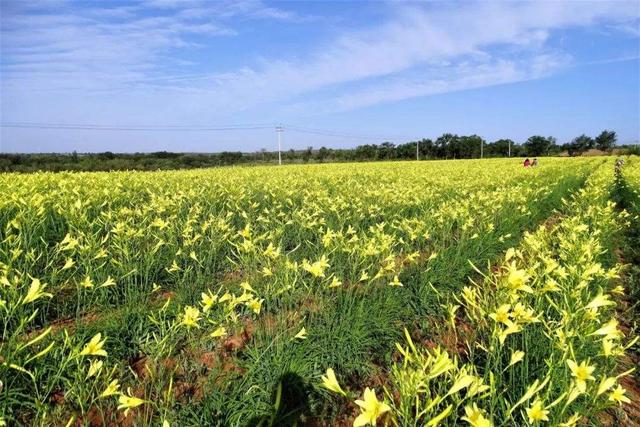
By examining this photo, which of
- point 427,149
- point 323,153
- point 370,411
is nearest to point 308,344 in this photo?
point 370,411

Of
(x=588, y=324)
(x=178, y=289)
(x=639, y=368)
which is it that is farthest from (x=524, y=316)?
(x=178, y=289)

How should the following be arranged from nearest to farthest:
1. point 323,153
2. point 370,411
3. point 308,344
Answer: point 370,411 < point 308,344 < point 323,153

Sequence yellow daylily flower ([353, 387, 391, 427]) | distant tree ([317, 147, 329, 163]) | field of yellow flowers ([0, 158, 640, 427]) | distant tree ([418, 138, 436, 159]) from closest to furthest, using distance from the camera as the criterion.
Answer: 1. yellow daylily flower ([353, 387, 391, 427])
2. field of yellow flowers ([0, 158, 640, 427])
3. distant tree ([317, 147, 329, 163])
4. distant tree ([418, 138, 436, 159])

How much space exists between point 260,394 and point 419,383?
1.26 metres

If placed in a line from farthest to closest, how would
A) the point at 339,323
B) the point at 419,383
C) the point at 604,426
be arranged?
the point at 339,323 → the point at 604,426 → the point at 419,383

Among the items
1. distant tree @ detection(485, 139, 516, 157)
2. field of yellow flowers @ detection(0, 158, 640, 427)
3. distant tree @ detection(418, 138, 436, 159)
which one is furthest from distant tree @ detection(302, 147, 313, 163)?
field of yellow flowers @ detection(0, 158, 640, 427)

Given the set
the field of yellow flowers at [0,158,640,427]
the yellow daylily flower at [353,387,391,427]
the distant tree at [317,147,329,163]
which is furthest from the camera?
the distant tree at [317,147,329,163]

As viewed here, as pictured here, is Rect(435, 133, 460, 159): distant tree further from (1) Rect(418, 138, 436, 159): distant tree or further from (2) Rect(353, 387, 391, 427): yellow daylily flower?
(2) Rect(353, 387, 391, 427): yellow daylily flower

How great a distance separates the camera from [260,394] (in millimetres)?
2480

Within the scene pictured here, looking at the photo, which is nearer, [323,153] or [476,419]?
[476,419]

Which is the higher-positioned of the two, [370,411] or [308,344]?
[370,411]

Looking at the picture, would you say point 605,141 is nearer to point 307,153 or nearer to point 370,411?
point 307,153

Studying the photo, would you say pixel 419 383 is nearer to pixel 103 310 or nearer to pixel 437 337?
pixel 437 337

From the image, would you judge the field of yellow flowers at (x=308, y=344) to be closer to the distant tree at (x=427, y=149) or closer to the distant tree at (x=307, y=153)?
the distant tree at (x=307, y=153)
